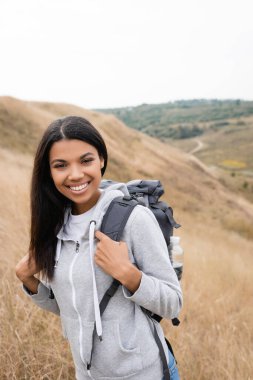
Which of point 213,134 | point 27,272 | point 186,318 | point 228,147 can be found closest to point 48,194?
point 27,272

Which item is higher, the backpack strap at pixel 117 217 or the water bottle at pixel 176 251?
the backpack strap at pixel 117 217

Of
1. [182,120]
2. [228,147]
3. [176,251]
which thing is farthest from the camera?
[182,120]

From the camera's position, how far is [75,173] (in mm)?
1486

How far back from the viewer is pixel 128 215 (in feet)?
4.54

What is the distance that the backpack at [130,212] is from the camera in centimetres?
140

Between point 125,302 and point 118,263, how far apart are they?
7.2 inches

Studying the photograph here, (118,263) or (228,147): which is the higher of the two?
(118,263)

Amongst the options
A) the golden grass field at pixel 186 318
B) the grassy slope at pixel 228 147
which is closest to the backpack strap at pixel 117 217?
the golden grass field at pixel 186 318

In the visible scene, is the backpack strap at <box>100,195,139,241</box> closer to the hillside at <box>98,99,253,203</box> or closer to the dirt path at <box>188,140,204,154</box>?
the hillside at <box>98,99,253,203</box>

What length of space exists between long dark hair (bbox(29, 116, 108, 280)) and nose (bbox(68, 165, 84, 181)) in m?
0.11

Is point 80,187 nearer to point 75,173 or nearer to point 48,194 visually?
point 75,173

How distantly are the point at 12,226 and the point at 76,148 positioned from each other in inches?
123

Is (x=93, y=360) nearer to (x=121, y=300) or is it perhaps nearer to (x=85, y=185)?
(x=121, y=300)

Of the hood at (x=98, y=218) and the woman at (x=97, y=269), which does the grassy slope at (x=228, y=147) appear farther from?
the woman at (x=97, y=269)
